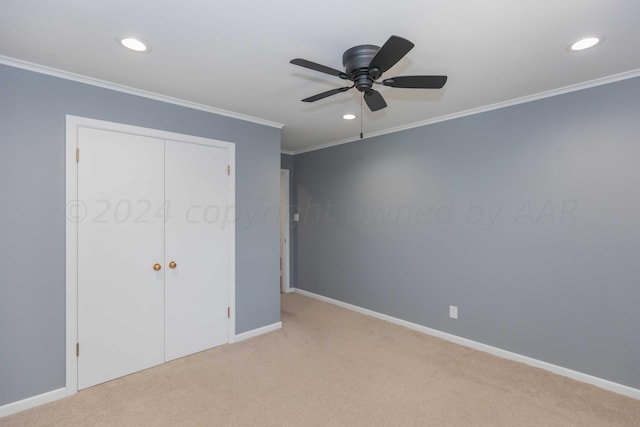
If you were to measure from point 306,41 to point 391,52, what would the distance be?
0.63m

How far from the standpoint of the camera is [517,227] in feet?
9.84

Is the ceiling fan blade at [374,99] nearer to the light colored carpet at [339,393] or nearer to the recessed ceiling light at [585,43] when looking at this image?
the recessed ceiling light at [585,43]

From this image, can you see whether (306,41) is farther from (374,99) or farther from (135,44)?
(135,44)

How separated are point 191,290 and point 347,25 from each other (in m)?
2.70

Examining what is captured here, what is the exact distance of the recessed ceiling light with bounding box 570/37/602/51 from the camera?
1901 millimetres

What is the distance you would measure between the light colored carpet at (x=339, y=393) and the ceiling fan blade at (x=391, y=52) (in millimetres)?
2303

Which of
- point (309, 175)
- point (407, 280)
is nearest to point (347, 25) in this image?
point (407, 280)

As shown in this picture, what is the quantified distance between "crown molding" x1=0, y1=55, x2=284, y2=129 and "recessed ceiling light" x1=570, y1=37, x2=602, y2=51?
2.77 m

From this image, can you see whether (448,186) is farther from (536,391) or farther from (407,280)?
(536,391)

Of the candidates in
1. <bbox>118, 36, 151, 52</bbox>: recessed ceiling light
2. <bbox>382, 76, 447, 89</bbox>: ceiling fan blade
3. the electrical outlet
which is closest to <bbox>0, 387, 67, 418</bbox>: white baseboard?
<bbox>118, 36, 151, 52</bbox>: recessed ceiling light

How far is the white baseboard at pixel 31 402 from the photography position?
7.10ft

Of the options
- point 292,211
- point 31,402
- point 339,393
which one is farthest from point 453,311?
point 31,402

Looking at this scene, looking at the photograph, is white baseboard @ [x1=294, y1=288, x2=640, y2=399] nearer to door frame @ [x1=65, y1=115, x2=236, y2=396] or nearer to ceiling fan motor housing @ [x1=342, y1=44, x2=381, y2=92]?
ceiling fan motor housing @ [x1=342, y1=44, x2=381, y2=92]

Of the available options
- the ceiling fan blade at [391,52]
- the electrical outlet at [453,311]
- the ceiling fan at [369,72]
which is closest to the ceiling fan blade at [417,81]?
the ceiling fan at [369,72]
